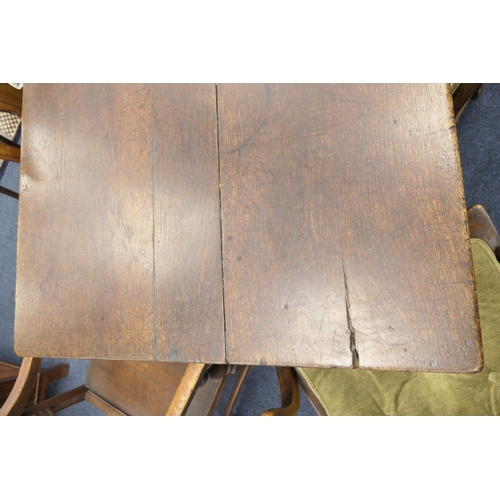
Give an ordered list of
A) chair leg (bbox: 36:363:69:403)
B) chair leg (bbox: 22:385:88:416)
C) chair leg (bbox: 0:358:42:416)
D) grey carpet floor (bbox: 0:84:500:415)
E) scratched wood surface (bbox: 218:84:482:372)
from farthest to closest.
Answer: chair leg (bbox: 36:363:69:403) < grey carpet floor (bbox: 0:84:500:415) < chair leg (bbox: 22:385:88:416) < chair leg (bbox: 0:358:42:416) < scratched wood surface (bbox: 218:84:482:372)

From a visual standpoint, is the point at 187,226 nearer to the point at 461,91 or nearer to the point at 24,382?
the point at 24,382

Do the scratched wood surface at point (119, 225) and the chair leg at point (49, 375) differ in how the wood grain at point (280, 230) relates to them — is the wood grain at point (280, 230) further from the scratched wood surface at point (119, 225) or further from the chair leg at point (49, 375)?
the chair leg at point (49, 375)

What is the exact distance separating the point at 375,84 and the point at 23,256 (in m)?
0.79

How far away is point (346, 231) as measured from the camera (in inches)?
26.8

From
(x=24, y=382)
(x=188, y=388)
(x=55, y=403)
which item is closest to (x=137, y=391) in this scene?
(x=55, y=403)

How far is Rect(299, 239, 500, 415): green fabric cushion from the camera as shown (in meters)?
0.89

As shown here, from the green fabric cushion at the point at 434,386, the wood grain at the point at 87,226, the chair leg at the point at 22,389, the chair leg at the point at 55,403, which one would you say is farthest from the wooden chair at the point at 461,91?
the chair leg at the point at 55,403

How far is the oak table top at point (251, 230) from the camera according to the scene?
2.16 feet

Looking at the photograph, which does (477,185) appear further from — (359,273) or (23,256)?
(23,256)

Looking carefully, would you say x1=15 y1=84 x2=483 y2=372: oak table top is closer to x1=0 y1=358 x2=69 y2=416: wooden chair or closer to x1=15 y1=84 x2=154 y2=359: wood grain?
x1=15 y1=84 x2=154 y2=359: wood grain

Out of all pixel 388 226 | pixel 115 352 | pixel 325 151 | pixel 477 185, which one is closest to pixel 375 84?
pixel 325 151

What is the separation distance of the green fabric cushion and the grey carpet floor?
0.46 m

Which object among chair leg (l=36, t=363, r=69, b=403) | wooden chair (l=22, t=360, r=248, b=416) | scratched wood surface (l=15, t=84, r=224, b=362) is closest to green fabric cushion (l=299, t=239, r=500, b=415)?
wooden chair (l=22, t=360, r=248, b=416)

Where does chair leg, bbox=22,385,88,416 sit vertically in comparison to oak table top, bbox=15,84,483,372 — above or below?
below
